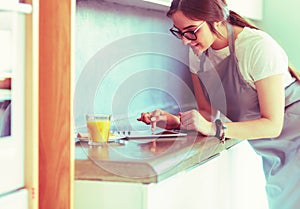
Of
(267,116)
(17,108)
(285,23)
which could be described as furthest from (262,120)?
(285,23)

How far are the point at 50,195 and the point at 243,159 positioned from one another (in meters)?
1.20

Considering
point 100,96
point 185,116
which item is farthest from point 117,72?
point 185,116

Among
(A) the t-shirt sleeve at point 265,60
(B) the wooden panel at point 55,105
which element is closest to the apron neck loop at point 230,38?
(A) the t-shirt sleeve at point 265,60

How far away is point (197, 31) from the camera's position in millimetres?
2064

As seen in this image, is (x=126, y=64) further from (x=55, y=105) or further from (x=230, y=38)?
(x=55, y=105)

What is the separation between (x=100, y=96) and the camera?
2.36 metres

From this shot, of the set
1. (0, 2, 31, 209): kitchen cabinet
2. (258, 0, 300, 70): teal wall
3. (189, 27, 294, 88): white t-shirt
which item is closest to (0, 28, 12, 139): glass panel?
(0, 2, 31, 209): kitchen cabinet

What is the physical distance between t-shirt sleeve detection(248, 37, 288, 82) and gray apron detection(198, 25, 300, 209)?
0.10 metres

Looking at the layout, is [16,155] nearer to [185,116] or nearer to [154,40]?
[185,116]

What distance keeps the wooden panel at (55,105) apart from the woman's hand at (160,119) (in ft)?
2.38

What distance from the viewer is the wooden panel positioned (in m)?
1.42

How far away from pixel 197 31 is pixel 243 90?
11.6 inches

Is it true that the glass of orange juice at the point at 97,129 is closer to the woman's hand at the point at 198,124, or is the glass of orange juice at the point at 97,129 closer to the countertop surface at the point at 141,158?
the countertop surface at the point at 141,158

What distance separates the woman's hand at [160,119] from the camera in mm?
2137
